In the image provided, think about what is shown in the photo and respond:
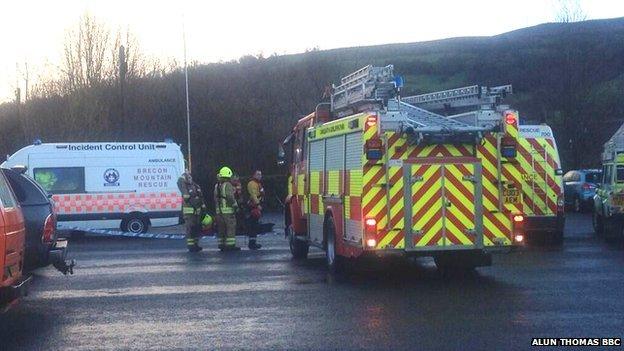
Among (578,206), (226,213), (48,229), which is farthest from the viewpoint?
(578,206)

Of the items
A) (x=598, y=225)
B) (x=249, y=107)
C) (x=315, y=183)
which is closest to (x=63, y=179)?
(x=315, y=183)

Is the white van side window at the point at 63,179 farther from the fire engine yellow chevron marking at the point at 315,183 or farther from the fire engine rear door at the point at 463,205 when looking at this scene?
the fire engine rear door at the point at 463,205

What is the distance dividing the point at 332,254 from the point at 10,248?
6587mm

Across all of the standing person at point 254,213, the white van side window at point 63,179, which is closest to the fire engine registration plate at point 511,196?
the standing person at point 254,213

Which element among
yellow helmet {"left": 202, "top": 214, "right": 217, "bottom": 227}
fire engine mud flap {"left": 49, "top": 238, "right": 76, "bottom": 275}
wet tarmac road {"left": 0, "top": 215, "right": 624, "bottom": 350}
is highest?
fire engine mud flap {"left": 49, "top": 238, "right": 76, "bottom": 275}

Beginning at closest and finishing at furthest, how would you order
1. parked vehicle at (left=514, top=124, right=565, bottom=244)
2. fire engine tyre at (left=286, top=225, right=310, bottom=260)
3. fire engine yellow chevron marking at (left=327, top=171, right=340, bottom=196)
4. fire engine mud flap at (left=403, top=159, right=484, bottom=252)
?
fire engine mud flap at (left=403, top=159, right=484, bottom=252) < fire engine yellow chevron marking at (left=327, top=171, right=340, bottom=196) < fire engine tyre at (left=286, top=225, right=310, bottom=260) < parked vehicle at (left=514, top=124, right=565, bottom=244)

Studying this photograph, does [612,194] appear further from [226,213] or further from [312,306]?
[312,306]

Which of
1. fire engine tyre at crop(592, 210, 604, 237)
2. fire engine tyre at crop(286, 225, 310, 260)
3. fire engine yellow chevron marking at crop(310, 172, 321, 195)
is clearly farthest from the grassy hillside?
fire engine yellow chevron marking at crop(310, 172, 321, 195)

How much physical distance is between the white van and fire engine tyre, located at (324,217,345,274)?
1170cm

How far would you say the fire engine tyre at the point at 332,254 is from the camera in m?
15.4

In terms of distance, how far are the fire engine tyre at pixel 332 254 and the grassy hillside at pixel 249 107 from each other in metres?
24.8

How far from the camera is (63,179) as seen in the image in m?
26.4

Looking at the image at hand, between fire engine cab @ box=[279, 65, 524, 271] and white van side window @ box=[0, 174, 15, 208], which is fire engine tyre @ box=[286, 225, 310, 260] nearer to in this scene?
fire engine cab @ box=[279, 65, 524, 271]

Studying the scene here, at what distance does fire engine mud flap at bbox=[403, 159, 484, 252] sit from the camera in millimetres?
13820
